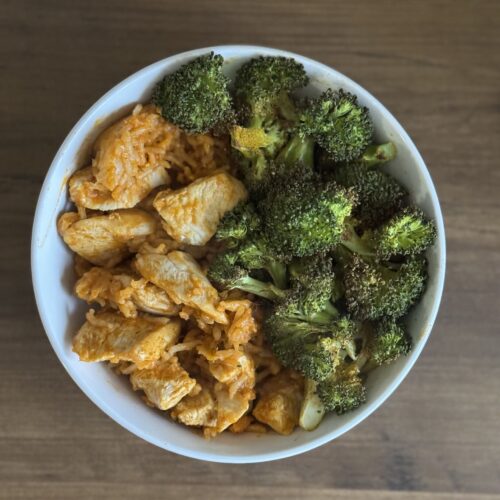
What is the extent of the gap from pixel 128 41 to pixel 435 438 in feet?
5.91

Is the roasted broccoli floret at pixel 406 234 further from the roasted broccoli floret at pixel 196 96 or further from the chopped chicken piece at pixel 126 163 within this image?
the chopped chicken piece at pixel 126 163

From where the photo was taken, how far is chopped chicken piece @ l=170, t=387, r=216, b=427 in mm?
1920

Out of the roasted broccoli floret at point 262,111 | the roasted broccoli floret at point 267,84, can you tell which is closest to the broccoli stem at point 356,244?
the roasted broccoli floret at point 262,111

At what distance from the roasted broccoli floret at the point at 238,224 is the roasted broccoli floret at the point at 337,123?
0.89ft

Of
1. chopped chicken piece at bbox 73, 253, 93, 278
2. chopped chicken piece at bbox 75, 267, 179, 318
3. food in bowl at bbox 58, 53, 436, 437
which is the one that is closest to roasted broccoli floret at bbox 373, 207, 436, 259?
food in bowl at bbox 58, 53, 436, 437

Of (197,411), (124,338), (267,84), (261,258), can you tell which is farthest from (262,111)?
(197,411)

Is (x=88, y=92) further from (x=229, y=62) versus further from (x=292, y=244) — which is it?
(x=292, y=244)

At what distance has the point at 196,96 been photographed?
1779mm

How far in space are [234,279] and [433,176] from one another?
899 millimetres

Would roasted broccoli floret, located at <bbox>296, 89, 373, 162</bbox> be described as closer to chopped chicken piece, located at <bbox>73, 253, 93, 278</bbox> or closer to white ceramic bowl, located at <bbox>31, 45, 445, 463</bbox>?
white ceramic bowl, located at <bbox>31, 45, 445, 463</bbox>

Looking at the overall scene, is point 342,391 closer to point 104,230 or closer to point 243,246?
point 243,246

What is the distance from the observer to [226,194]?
1844 mm

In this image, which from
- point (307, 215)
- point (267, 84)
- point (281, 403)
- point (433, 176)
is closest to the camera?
point (307, 215)

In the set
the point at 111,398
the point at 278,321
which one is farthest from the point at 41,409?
the point at 278,321
